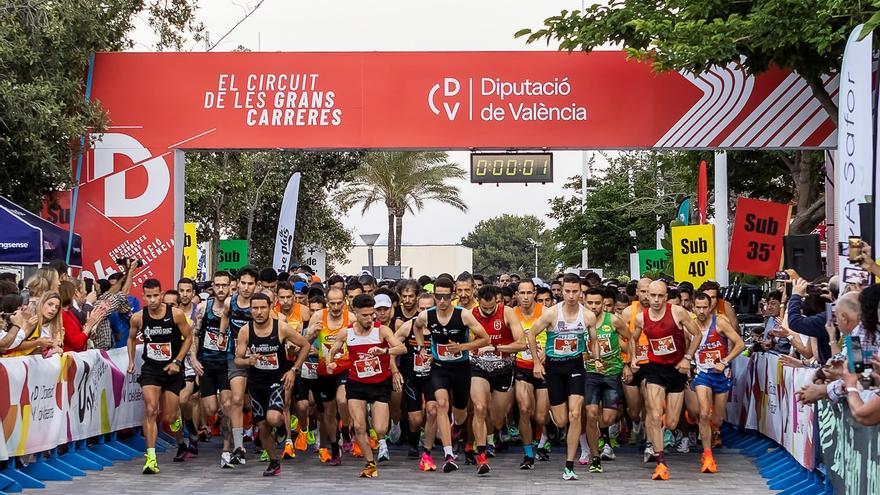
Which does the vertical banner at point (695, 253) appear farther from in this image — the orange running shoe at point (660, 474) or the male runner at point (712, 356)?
the orange running shoe at point (660, 474)

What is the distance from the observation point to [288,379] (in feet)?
45.3

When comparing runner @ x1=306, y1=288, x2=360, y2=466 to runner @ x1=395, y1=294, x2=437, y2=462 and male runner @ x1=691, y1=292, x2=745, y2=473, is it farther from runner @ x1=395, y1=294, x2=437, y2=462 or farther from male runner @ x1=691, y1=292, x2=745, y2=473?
male runner @ x1=691, y1=292, x2=745, y2=473

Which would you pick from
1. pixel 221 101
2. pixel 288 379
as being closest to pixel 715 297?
pixel 288 379

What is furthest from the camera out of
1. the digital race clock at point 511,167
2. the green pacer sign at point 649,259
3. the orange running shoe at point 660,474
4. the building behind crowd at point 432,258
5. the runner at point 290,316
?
the building behind crowd at point 432,258

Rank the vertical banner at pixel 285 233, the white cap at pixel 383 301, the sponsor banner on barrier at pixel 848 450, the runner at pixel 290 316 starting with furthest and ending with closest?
the vertical banner at pixel 285 233 → the white cap at pixel 383 301 → the runner at pixel 290 316 → the sponsor banner on barrier at pixel 848 450

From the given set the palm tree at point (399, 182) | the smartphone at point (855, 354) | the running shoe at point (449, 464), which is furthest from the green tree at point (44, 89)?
the palm tree at point (399, 182)

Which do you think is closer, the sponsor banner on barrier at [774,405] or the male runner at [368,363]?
the sponsor banner on barrier at [774,405]

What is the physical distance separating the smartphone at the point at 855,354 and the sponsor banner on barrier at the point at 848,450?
1.81 ft

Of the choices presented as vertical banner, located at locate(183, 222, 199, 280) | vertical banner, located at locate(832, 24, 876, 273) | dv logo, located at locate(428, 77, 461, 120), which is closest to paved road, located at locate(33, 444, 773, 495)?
vertical banner, located at locate(832, 24, 876, 273)

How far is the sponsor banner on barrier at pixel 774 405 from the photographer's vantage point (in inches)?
490

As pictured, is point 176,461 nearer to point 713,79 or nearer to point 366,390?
point 366,390

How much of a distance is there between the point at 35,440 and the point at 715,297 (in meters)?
7.43

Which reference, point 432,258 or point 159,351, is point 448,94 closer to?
point 159,351

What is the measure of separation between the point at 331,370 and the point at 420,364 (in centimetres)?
104
